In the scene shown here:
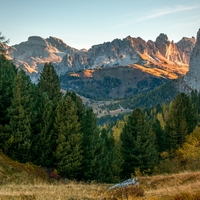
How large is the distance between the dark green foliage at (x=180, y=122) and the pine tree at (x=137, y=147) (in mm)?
13483

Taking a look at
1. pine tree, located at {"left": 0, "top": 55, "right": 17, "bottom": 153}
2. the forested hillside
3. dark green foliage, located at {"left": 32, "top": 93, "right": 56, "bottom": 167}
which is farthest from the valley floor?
dark green foliage, located at {"left": 32, "top": 93, "right": 56, "bottom": 167}

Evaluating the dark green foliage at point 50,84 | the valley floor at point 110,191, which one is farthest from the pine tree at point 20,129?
the dark green foliage at point 50,84

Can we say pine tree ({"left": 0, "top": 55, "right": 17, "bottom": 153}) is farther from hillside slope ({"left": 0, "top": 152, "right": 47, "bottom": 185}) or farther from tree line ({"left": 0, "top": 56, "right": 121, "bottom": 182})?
hillside slope ({"left": 0, "top": 152, "right": 47, "bottom": 185})

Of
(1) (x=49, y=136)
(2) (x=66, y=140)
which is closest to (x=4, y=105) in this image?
(1) (x=49, y=136)

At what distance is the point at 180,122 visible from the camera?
68.8 metres

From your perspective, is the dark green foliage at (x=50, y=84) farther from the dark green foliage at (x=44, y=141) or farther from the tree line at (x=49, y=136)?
the dark green foliage at (x=44, y=141)

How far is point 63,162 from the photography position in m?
42.6

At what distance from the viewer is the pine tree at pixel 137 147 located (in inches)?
2132

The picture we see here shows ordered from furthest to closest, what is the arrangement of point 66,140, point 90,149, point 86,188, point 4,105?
1. point 90,149
2. point 4,105
3. point 66,140
4. point 86,188

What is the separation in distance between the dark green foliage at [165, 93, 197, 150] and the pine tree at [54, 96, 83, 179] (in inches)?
1255

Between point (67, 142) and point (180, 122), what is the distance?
37.3m

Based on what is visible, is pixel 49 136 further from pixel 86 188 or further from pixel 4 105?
pixel 86 188

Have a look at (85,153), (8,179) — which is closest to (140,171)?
(85,153)

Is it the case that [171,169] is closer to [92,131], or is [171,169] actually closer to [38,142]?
[92,131]
